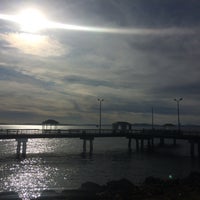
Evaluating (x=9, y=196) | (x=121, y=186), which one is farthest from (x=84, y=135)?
(x=9, y=196)

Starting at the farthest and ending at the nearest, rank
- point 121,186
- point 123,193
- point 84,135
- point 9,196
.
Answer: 1. point 84,135
2. point 121,186
3. point 9,196
4. point 123,193

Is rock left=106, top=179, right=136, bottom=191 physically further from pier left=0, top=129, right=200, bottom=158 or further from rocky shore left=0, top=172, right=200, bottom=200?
pier left=0, top=129, right=200, bottom=158

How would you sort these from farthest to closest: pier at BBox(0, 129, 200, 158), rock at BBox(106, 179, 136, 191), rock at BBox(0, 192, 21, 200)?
pier at BBox(0, 129, 200, 158) → rock at BBox(106, 179, 136, 191) → rock at BBox(0, 192, 21, 200)

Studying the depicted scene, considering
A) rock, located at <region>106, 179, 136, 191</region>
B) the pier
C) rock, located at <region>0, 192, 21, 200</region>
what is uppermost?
the pier

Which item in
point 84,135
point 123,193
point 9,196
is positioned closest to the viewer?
point 123,193

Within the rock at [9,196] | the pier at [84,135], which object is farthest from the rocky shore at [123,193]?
the pier at [84,135]

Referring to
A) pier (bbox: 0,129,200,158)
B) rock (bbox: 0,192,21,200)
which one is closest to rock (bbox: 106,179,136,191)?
rock (bbox: 0,192,21,200)

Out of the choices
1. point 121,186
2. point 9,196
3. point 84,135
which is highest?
point 84,135

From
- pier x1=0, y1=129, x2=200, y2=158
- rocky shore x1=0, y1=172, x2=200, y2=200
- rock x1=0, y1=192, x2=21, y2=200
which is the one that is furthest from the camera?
pier x1=0, y1=129, x2=200, y2=158

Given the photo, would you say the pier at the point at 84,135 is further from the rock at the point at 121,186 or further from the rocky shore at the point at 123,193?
the rock at the point at 121,186

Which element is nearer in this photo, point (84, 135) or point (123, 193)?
Answer: point (123, 193)

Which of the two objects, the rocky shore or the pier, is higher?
the pier

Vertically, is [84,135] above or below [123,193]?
above

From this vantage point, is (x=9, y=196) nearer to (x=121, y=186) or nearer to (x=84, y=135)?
(x=121, y=186)
